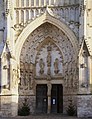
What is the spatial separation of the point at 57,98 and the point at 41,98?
3.25 ft

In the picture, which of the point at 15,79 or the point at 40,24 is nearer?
the point at 15,79

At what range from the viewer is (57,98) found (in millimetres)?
24641

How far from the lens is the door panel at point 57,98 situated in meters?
24.4

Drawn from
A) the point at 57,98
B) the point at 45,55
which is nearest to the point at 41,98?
the point at 57,98

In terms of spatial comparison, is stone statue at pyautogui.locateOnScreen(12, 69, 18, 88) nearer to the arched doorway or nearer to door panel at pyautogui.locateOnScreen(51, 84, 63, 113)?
the arched doorway

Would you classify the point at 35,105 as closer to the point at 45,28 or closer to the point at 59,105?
the point at 59,105

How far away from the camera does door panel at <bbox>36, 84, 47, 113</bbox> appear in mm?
24500

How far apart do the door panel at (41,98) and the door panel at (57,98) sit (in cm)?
47

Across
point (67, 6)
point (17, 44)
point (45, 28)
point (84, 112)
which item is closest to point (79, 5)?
point (67, 6)

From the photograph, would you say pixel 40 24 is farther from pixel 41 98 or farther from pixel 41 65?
pixel 41 98

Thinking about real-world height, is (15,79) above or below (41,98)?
above

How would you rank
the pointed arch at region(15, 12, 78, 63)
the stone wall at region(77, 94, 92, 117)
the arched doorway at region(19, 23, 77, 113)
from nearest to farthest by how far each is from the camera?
the stone wall at region(77, 94, 92, 117) → the pointed arch at region(15, 12, 78, 63) → the arched doorway at region(19, 23, 77, 113)

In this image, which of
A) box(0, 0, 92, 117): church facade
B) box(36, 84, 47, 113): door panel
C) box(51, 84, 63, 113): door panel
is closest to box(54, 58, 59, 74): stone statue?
box(0, 0, 92, 117): church facade

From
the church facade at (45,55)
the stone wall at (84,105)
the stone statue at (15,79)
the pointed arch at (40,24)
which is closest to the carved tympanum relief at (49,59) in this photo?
the church facade at (45,55)
